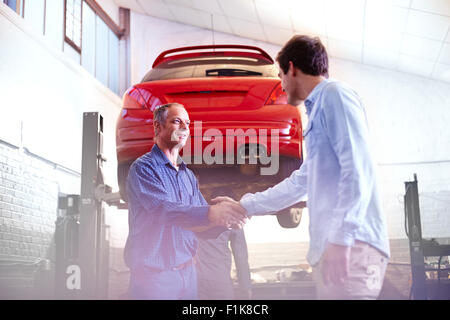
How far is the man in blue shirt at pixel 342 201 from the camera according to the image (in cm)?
121

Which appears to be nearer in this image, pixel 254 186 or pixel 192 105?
pixel 192 105

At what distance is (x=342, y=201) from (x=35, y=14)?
13.9 feet

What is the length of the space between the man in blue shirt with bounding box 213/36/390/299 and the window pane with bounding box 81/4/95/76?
15.6ft

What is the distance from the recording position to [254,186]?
8.30 ft

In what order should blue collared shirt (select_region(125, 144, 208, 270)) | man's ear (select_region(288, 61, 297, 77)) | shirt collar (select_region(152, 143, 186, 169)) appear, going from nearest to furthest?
man's ear (select_region(288, 61, 297, 77)) → blue collared shirt (select_region(125, 144, 208, 270)) → shirt collar (select_region(152, 143, 186, 169))

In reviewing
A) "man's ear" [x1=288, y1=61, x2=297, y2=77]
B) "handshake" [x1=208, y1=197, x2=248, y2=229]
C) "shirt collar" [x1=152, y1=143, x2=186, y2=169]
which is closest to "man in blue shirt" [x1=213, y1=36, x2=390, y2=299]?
"man's ear" [x1=288, y1=61, x2=297, y2=77]

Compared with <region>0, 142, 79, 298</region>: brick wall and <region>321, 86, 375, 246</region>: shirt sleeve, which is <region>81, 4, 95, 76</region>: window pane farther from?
<region>321, 86, 375, 246</region>: shirt sleeve

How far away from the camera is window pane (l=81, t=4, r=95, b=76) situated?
5.67 metres

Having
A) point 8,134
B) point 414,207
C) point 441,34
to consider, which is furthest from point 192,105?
point 441,34

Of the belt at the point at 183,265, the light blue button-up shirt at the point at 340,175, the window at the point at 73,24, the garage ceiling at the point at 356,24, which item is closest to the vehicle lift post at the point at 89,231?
the belt at the point at 183,265

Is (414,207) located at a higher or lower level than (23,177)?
lower

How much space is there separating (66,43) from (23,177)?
177 centimetres

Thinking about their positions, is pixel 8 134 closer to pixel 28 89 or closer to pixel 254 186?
pixel 28 89

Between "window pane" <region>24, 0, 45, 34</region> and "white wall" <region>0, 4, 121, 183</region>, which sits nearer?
"white wall" <region>0, 4, 121, 183</region>
